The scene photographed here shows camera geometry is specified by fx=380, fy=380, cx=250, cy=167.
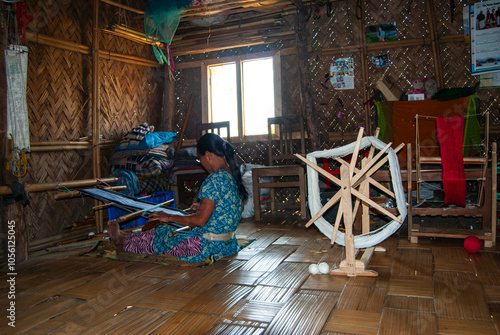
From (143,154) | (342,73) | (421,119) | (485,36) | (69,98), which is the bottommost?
(143,154)

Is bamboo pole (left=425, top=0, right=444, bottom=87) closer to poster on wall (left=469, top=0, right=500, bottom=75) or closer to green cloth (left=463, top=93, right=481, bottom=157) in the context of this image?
poster on wall (left=469, top=0, right=500, bottom=75)

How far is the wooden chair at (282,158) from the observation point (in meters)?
4.38

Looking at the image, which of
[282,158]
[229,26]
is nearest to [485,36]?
[282,158]

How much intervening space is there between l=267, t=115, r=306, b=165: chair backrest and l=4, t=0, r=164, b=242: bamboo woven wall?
6.72 feet

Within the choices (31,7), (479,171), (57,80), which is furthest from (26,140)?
(479,171)

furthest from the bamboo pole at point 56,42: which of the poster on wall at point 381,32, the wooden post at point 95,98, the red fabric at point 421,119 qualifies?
the red fabric at point 421,119

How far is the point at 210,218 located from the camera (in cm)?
280

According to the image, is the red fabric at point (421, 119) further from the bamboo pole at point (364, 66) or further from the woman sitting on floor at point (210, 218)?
the woman sitting on floor at point (210, 218)

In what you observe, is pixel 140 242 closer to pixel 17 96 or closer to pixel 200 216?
pixel 200 216

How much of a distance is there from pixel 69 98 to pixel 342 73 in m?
3.46

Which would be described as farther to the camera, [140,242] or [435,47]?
A: [435,47]

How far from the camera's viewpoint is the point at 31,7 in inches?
158

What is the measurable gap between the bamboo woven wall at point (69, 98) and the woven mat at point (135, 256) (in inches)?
40.2

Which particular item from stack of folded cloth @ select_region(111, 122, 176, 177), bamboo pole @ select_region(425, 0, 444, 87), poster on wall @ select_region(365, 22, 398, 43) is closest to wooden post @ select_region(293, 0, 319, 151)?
poster on wall @ select_region(365, 22, 398, 43)
